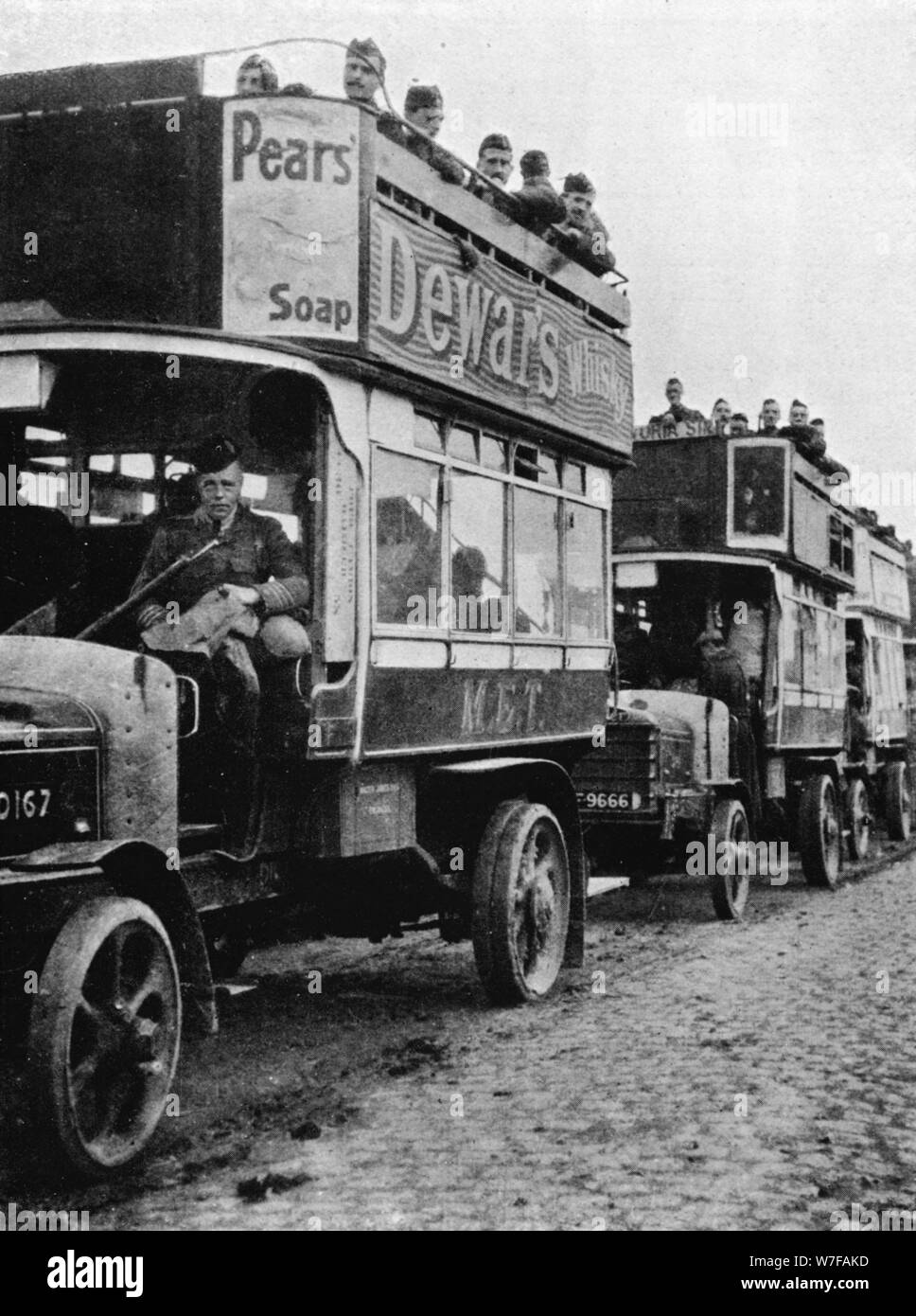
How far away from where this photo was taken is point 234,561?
5.92 meters

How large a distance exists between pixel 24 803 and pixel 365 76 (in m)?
3.61

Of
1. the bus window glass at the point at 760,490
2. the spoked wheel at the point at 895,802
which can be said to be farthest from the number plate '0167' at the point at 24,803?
the spoked wheel at the point at 895,802

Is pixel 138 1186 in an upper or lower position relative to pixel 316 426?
lower

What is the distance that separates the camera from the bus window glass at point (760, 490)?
1317 cm

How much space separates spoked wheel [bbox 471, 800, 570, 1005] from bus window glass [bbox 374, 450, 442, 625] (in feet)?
3.94

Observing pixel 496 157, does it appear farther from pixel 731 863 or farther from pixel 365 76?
pixel 731 863

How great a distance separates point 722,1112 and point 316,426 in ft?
9.48

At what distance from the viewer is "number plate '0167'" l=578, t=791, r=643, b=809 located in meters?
10.5

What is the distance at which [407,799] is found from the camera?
679 cm

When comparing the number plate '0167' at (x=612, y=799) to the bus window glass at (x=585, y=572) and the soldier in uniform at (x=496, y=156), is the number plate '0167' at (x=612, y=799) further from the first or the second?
the soldier in uniform at (x=496, y=156)

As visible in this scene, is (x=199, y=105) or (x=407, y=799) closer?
(x=199, y=105)

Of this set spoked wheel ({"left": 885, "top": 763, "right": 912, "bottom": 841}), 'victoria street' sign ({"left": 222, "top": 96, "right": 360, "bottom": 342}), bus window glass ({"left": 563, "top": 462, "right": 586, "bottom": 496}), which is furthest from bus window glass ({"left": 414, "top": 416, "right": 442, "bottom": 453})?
spoked wheel ({"left": 885, "top": 763, "right": 912, "bottom": 841})
